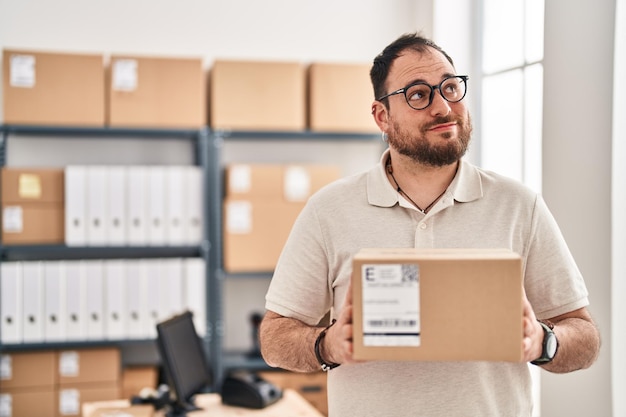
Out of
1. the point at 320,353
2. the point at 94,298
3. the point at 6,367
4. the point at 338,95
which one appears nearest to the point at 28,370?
the point at 6,367

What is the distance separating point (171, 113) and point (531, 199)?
239 centimetres

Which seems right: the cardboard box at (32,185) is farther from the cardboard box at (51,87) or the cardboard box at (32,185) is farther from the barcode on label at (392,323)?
the barcode on label at (392,323)

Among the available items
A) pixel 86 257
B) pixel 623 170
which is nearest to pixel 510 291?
→ pixel 623 170

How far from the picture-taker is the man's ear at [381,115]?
1682mm

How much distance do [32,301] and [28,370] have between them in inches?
13.1

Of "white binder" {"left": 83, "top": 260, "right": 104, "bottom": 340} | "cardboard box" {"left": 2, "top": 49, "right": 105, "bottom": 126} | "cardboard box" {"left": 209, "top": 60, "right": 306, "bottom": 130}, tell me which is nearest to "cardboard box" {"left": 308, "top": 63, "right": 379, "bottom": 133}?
"cardboard box" {"left": 209, "top": 60, "right": 306, "bottom": 130}

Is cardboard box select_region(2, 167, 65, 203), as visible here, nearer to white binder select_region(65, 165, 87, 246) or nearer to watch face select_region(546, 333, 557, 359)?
white binder select_region(65, 165, 87, 246)

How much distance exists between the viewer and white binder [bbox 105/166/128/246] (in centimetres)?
349

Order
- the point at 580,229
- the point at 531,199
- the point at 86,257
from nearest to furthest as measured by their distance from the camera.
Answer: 1. the point at 531,199
2. the point at 580,229
3. the point at 86,257

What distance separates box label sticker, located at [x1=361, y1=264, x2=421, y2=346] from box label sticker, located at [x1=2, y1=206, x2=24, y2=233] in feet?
8.76

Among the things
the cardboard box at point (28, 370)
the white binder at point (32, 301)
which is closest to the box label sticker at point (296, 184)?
the white binder at point (32, 301)

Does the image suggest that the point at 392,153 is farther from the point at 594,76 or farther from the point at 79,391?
the point at 79,391

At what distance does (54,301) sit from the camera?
343cm

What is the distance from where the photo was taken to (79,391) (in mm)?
3469
